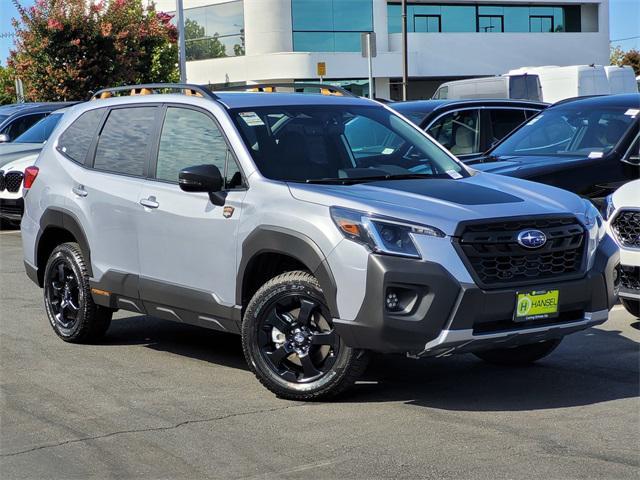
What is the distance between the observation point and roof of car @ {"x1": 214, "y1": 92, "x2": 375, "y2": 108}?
7066 millimetres

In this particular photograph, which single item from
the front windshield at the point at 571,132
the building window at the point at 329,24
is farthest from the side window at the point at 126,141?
the building window at the point at 329,24

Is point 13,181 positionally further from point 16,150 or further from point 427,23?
point 427,23

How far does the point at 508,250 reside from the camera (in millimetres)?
5867

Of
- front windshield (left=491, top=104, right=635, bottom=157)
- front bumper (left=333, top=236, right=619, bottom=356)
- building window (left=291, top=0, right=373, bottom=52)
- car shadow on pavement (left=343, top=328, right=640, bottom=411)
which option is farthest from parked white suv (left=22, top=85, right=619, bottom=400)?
building window (left=291, top=0, right=373, bottom=52)

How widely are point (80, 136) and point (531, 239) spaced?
3.91m

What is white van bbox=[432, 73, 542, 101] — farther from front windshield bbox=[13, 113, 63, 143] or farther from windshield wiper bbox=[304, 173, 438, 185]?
windshield wiper bbox=[304, 173, 438, 185]

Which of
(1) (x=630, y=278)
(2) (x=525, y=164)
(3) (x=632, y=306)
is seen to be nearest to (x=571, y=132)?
(2) (x=525, y=164)

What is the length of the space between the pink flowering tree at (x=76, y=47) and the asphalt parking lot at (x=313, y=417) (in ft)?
72.3

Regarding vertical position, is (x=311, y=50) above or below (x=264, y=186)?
above

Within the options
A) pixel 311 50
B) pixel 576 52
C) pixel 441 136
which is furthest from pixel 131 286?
pixel 576 52

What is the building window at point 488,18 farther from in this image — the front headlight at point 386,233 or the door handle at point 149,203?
the front headlight at point 386,233

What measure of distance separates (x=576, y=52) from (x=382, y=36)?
10.0 metres

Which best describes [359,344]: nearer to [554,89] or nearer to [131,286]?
[131,286]

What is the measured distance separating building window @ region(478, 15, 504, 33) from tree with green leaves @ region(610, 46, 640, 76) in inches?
843
